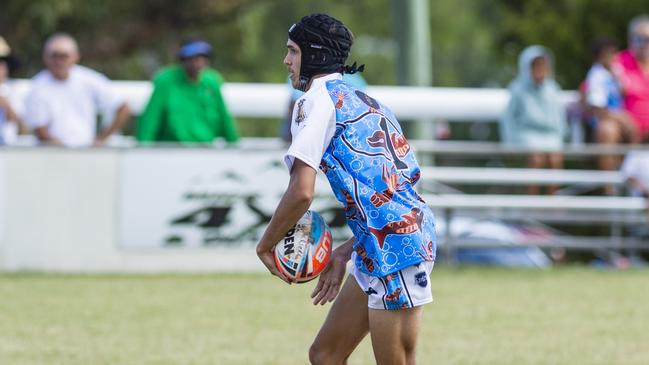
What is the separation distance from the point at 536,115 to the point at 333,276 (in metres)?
10.00

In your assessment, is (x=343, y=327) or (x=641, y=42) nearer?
(x=343, y=327)

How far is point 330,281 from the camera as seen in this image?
20.8 ft

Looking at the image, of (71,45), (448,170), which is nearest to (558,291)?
(448,170)

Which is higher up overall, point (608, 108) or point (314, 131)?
point (314, 131)

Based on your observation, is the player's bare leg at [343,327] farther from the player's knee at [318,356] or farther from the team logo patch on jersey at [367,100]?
the team logo patch on jersey at [367,100]

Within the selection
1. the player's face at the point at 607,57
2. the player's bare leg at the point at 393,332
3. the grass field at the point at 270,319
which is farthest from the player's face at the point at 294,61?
the player's face at the point at 607,57

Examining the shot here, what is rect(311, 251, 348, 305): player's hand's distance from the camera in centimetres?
632

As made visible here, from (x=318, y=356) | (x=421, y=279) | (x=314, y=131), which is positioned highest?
(x=314, y=131)

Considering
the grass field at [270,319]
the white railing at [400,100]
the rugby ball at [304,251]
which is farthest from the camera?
the white railing at [400,100]

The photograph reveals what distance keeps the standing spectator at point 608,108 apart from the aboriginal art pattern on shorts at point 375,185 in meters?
10.3

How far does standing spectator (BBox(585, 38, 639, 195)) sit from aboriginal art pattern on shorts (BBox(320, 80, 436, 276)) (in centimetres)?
1029

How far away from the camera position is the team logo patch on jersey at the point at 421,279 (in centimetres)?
598

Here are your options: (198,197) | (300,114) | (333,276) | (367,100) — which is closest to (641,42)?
(198,197)

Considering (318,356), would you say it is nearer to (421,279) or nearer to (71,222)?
(421,279)
